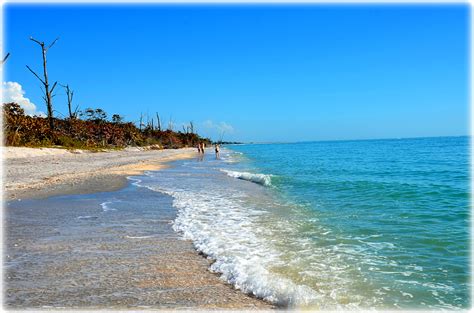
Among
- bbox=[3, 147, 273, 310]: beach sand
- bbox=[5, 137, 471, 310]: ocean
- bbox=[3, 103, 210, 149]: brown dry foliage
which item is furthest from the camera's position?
bbox=[3, 103, 210, 149]: brown dry foliage

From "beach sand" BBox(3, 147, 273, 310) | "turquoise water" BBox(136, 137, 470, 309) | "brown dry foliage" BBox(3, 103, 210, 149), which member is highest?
"brown dry foliage" BBox(3, 103, 210, 149)

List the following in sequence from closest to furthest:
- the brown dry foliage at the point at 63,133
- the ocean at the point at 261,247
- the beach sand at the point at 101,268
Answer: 1. the beach sand at the point at 101,268
2. the ocean at the point at 261,247
3. the brown dry foliage at the point at 63,133

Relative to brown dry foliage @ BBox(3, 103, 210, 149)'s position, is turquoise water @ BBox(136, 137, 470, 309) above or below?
below

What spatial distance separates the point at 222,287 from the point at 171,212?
4.97m

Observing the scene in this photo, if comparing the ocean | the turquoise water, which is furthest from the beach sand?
the turquoise water

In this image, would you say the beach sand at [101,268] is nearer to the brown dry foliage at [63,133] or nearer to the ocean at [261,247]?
the ocean at [261,247]

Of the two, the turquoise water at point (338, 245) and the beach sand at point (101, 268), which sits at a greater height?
the beach sand at point (101, 268)

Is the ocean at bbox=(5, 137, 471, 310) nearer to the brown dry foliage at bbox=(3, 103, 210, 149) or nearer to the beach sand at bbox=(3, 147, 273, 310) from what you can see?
the beach sand at bbox=(3, 147, 273, 310)

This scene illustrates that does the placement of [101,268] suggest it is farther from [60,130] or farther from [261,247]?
[60,130]

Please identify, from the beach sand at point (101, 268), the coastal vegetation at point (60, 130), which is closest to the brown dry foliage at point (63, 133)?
the coastal vegetation at point (60, 130)

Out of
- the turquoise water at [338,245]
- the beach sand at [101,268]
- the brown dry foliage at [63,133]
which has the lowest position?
the turquoise water at [338,245]

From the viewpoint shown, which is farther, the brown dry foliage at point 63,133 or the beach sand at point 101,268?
the brown dry foliage at point 63,133

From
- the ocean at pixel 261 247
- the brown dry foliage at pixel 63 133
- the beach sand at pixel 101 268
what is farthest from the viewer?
the brown dry foliage at pixel 63 133

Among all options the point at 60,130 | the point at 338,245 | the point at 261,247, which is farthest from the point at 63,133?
the point at 338,245
